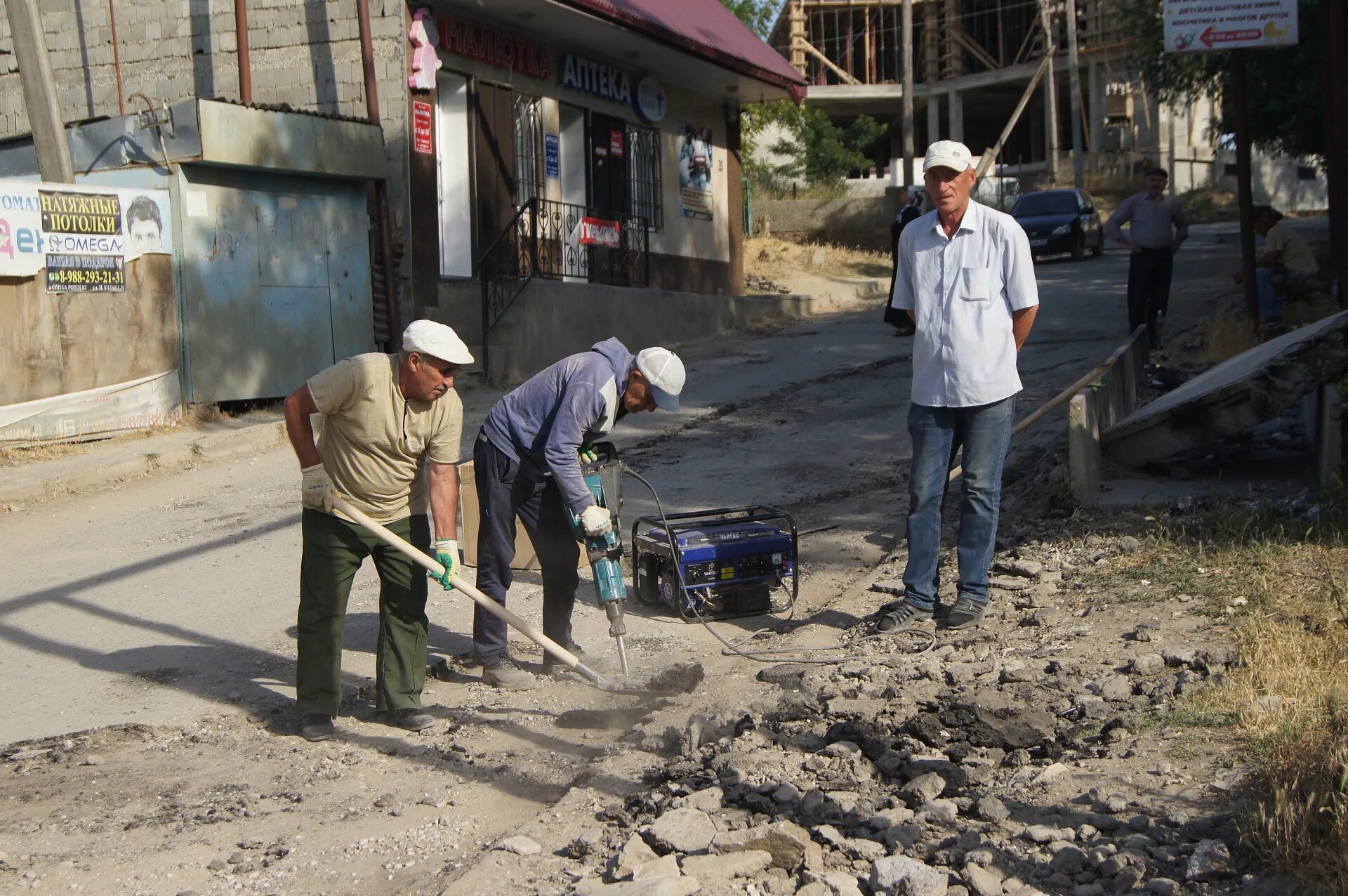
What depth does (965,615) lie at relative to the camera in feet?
20.1

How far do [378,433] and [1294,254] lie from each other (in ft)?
37.3

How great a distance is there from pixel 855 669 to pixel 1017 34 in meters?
39.4

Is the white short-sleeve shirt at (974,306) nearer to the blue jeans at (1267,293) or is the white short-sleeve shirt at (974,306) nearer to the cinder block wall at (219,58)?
the blue jeans at (1267,293)

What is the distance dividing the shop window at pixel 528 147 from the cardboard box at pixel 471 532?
10087mm

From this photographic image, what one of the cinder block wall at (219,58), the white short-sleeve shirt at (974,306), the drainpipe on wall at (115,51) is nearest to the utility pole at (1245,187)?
the white short-sleeve shirt at (974,306)

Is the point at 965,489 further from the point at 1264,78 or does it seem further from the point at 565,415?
the point at 1264,78

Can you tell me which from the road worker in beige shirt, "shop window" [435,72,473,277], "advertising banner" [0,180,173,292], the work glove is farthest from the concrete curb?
the work glove

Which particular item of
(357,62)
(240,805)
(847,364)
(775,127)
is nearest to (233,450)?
(357,62)

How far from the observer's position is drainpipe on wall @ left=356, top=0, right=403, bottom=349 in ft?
48.8

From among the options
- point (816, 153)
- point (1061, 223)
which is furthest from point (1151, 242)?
point (816, 153)

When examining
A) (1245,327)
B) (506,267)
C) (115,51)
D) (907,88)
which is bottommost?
(1245,327)

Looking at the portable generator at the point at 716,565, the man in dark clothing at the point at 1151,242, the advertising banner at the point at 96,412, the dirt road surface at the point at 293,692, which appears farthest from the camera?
the man in dark clothing at the point at 1151,242

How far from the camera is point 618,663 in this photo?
634 centimetres

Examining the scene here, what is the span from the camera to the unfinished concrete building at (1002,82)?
3719 centimetres
